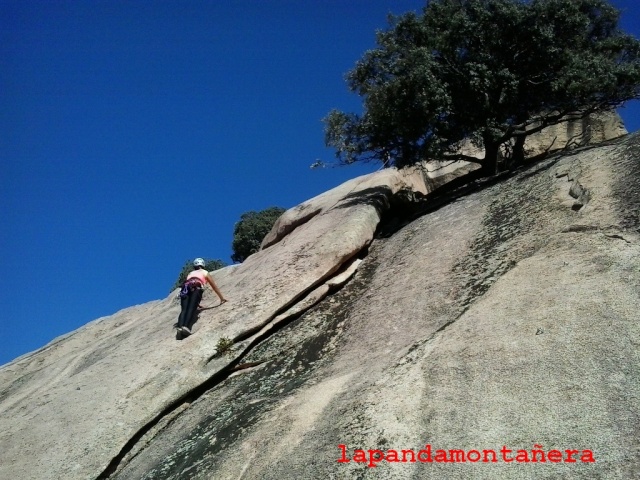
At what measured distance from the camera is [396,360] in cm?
885

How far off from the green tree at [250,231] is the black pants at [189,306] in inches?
731

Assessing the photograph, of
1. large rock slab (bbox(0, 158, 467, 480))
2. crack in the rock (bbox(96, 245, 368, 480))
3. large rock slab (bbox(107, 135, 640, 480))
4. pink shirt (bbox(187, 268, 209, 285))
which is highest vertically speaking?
pink shirt (bbox(187, 268, 209, 285))

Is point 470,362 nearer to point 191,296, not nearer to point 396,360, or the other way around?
point 396,360

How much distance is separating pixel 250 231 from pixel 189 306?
64.6ft

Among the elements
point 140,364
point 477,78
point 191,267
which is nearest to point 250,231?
point 191,267

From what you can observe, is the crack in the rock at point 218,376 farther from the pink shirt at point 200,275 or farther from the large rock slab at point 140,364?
the pink shirt at point 200,275

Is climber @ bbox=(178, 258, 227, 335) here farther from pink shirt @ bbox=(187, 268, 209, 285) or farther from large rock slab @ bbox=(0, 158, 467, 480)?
large rock slab @ bbox=(0, 158, 467, 480)

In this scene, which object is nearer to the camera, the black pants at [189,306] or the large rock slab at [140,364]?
the large rock slab at [140,364]

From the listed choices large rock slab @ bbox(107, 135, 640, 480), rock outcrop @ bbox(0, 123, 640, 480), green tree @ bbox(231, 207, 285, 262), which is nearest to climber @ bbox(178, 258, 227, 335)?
rock outcrop @ bbox(0, 123, 640, 480)

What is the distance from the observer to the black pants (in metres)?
12.8

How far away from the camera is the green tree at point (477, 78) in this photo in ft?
54.3

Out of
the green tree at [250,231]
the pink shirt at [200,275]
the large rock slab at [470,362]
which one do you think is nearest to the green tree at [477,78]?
the large rock slab at [470,362]

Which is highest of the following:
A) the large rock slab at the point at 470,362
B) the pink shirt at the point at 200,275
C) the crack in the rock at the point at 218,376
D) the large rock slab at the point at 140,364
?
the pink shirt at the point at 200,275

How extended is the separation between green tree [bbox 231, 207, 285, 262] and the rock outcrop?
1654 cm
